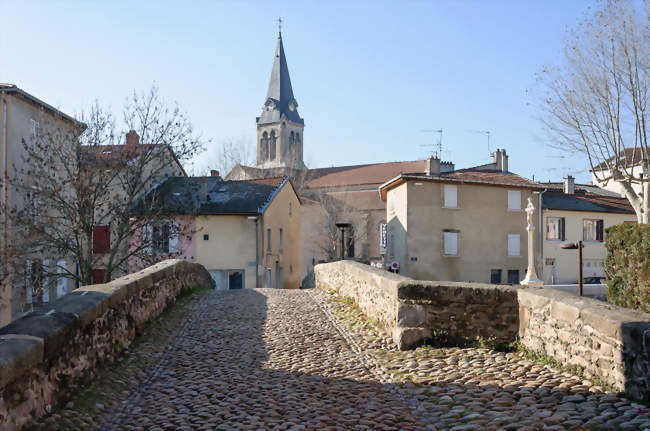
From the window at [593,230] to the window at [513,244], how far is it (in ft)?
21.9

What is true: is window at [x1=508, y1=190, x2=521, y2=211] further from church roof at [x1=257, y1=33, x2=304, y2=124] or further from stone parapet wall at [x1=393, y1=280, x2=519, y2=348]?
church roof at [x1=257, y1=33, x2=304, y2=124]

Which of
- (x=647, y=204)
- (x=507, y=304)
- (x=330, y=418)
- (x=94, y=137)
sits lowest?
(x=330, y=418)

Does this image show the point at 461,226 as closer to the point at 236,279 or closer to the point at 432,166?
the point at 432,166

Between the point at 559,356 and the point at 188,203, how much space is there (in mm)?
17853

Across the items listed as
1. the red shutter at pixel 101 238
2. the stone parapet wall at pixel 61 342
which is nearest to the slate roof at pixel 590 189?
the red shutter at pixel 101 238

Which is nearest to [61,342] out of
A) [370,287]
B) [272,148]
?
[370,287]

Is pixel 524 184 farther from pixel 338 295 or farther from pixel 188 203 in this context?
pixel 338 295

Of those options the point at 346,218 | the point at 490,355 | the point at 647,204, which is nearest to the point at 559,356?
the point at 490,355

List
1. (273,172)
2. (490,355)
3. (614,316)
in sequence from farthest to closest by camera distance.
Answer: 1. (273,172)
2. (490,355)
3. (614,316)

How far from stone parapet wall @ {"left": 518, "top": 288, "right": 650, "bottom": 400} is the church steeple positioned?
6792 centimetres

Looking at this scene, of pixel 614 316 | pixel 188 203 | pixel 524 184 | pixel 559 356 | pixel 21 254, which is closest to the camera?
pixel 614 316

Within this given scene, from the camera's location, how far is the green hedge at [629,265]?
11594 mm

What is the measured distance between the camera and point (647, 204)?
59.2 ft

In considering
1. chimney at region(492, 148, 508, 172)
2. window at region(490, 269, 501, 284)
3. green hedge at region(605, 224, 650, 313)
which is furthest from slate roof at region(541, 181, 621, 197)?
green hedge at region(605, 224, 650, 313)
